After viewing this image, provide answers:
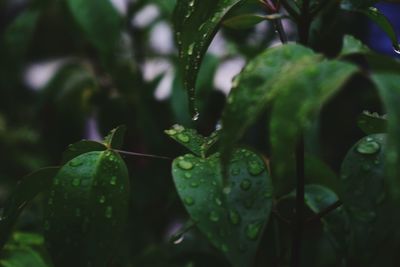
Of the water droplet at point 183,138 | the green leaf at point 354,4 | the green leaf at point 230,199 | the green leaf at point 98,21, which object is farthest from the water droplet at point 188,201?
the green leaf at point 98,21

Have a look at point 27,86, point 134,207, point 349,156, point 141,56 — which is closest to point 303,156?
point 349,156

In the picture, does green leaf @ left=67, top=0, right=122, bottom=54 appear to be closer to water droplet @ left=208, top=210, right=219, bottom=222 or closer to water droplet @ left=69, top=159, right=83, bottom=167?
water droplet @ left=69, top=159, right=83, bottom=167

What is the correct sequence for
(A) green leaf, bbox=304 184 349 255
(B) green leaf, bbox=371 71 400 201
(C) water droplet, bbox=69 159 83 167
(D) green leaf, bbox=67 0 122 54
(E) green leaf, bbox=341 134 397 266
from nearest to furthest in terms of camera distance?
(B) green leaf, bbox=371 71 400 201
(E) green leaf, bbox=341 134 397 266
(C) water droplet, bbox=69 159 83 167
(A) green leaf, bbox=304 184 349 255
(D) green leaf, bbox=67 0 122 54

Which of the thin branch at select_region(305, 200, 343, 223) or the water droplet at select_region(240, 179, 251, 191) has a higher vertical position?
the water droplet at select_region(240, 179, 251, 191)

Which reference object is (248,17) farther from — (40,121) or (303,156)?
(40,121)

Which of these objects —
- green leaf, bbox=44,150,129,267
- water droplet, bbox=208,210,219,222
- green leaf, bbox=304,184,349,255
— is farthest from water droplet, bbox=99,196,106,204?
green leaf, bbox=304,184,349,255

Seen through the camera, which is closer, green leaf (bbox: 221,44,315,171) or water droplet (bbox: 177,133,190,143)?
green leaf (bbox: 221,44,315,171)

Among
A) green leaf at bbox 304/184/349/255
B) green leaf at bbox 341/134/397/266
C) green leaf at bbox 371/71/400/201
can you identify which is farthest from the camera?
green leaf at bbox 304/184/349/255

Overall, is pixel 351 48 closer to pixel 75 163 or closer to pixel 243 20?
pixel 243 20

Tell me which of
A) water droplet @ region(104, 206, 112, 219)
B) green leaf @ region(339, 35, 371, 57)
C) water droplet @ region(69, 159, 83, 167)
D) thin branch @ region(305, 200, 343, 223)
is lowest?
thin branch @ region(305, 200, 343, 223)
